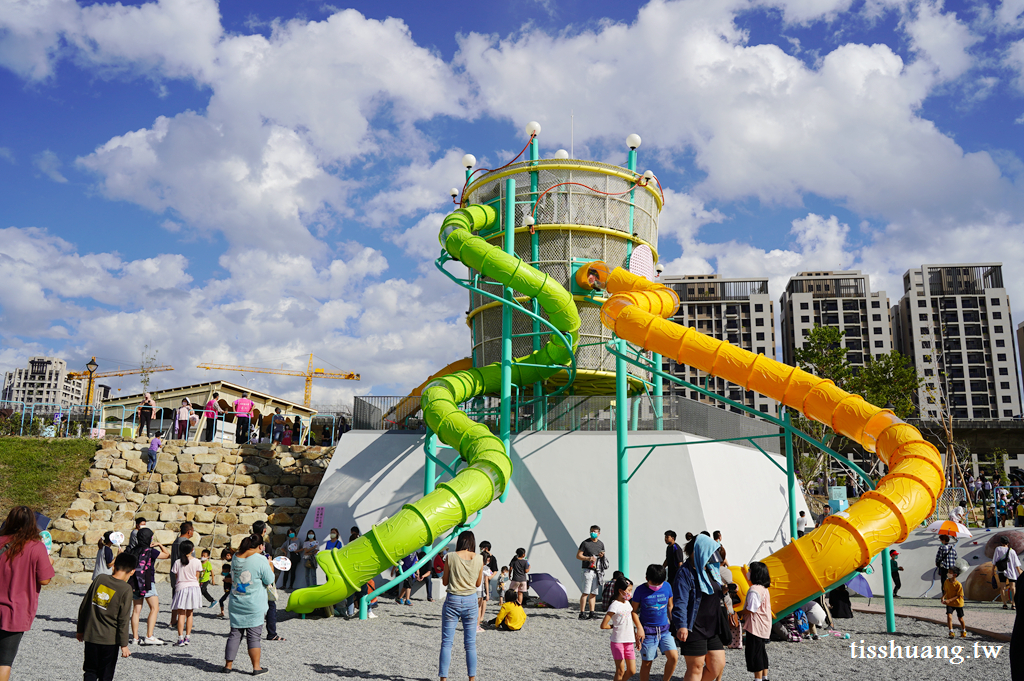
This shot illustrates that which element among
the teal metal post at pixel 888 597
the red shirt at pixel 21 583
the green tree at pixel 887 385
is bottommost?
the teal metal post at pixel 888 597

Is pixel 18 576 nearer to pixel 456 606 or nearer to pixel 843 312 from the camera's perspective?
pixel 456 606

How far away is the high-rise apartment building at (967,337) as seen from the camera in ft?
305

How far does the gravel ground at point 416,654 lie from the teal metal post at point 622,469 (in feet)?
9.29

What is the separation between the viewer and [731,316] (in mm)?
99875

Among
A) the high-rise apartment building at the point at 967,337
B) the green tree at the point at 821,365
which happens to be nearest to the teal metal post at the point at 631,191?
the green tree at the point at 821,365

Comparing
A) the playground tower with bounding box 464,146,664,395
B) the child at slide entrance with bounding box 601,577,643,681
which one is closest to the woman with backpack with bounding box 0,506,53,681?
the child at slide entrance with bounding box 601,577,643,681

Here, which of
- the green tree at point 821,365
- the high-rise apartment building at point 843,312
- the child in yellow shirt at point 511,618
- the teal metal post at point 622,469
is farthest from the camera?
the high-rise apartment building at point 843,312

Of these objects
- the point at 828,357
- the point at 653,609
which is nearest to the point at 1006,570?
the point at 653,609

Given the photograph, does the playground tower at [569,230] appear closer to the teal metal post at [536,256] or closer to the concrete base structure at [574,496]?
the teal metal post at [536,256]

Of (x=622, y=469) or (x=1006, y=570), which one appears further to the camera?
(x=622, y=469)

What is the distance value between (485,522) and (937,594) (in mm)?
12412

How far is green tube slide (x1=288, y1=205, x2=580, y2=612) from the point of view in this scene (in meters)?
11.5

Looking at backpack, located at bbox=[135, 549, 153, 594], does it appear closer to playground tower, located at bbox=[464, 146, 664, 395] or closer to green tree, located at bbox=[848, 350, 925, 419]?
playground tower, located at bbox=[464, 146, 664, 395]

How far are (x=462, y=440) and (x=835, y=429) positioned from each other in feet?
25.1
